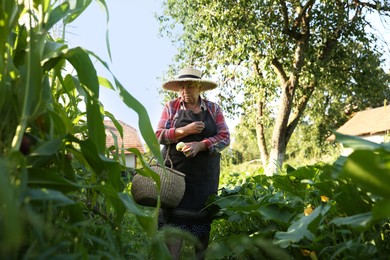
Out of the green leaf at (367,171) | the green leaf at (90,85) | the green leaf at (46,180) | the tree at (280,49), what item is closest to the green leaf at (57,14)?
the green leaf at (90,85)

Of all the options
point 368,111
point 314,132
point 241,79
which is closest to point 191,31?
point 241,79

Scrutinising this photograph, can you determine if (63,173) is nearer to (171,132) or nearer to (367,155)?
(367,155)

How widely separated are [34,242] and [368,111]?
3777 cm

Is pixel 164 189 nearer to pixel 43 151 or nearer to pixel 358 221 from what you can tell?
pixel 358 221

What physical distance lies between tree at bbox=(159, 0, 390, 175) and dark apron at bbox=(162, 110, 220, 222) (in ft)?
28.8

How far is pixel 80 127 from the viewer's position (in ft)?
6.99

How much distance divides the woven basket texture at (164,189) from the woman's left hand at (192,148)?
173mm

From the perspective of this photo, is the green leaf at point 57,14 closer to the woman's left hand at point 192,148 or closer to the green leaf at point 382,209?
the green leaf at point 382,209

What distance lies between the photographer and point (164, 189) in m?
3.26

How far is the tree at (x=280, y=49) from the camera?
1263cm

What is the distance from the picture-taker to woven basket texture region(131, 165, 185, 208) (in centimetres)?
325

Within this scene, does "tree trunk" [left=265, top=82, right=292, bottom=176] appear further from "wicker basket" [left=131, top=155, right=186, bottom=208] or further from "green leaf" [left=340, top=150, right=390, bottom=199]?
"green leaf" [left=340, top=150, right=390, bottom=199]

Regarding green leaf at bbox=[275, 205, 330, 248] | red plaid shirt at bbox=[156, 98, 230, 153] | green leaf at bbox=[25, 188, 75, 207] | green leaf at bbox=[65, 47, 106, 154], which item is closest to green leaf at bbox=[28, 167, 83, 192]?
green leaf at bbox=[25, 188, 75, 207]

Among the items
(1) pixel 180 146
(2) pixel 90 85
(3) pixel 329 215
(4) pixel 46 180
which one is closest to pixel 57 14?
(2) pixel 90 85
